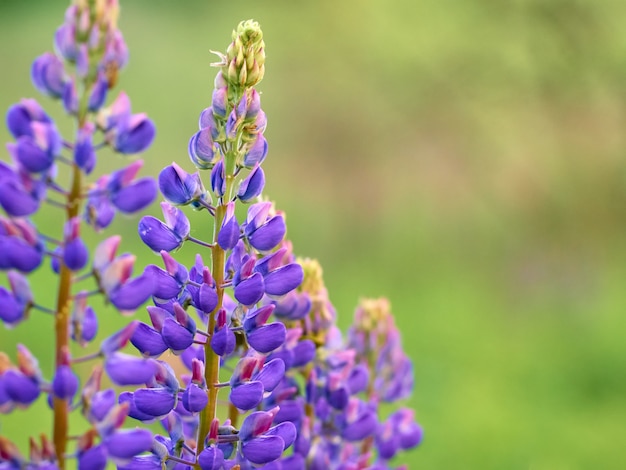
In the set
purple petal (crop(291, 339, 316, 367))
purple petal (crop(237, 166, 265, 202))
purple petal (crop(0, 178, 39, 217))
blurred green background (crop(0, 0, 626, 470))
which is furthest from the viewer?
blurred green background (crop(0, 0, 626, 470))

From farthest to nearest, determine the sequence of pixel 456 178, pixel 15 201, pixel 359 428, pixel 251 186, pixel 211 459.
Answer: pixel 456 178, pixel 359 428, pixel 251 186, pixel 211 459, pixel 15 201

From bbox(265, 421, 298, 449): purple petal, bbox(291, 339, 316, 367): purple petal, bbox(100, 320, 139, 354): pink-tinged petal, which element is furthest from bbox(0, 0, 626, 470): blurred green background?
bbox(100, 320, 139, 354): pink-tinged petal

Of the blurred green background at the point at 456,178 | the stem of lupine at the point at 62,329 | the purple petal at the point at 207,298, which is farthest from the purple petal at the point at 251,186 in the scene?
the blurred green background at the point at 456,178

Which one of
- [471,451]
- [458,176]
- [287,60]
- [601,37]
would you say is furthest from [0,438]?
[287,60]

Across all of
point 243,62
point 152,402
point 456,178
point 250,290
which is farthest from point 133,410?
point 456,178

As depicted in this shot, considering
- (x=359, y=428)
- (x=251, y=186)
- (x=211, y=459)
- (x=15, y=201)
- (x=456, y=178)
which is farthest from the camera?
(x=456, y=178)

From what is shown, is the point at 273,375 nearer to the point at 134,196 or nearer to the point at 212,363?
the point at 212,363

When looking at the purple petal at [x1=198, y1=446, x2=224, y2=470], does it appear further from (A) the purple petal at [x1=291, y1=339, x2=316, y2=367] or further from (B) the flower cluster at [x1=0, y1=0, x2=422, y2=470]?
(A) the purple petal at [x1=291, y1=339, x2=316, y2=367]
